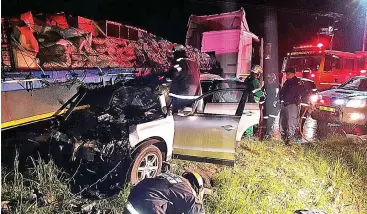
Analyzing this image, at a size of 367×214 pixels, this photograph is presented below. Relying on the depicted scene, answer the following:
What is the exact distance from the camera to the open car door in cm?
390

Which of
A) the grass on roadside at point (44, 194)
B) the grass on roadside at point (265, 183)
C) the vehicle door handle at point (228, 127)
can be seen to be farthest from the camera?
the vehicle door handle at point (228, 127)

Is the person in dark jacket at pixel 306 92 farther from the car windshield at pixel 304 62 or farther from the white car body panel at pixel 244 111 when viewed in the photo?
the white car body panel at pixel 244 111

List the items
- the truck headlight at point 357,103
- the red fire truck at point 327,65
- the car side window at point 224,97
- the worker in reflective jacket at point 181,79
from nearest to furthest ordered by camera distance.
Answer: the worker in reflective jacket at point 181,79 → the car side window at point 224,97 → the truck headlight at point 357,103 → the red fire truck at point 327,65

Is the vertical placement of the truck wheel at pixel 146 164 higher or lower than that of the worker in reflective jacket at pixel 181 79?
lower

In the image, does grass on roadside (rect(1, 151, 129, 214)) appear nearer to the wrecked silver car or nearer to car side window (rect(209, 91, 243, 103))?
the wrecked silver car

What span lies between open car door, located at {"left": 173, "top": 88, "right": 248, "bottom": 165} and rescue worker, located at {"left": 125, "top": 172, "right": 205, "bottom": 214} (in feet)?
4.15

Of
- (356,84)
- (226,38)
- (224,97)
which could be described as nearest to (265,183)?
(224,97)

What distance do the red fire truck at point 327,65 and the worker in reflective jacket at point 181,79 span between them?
8.49 ft

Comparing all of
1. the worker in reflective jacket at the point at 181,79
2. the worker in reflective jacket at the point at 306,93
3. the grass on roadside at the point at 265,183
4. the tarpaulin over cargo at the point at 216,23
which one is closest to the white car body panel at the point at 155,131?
the worker in reflective jacket at the point at 181,79

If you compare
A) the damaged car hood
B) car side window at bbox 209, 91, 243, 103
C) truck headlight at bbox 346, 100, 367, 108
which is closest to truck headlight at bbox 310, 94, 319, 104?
the damaged car hood

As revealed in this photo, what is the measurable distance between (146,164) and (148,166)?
0.04m

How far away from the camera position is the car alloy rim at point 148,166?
3398mm

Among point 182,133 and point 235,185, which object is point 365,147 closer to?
point 235,185

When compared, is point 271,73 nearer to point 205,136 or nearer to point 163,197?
point 205,136
